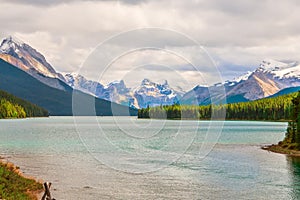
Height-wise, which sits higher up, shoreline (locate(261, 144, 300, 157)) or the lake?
shoreline (locate(261, 144, 300, 157))

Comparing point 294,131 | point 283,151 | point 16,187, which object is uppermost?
point 294,131

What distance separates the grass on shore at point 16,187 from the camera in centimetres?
4428

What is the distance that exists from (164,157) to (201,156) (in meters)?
9.23

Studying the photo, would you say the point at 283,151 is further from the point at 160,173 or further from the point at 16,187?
the point at 16,187

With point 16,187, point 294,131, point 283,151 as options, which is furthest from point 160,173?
point 294,131

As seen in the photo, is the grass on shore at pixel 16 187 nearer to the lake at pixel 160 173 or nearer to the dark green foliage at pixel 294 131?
the lake at pixel 160 173

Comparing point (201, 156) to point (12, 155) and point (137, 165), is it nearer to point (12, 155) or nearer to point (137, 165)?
point (137, 165)

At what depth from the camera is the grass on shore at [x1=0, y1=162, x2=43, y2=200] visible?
44.3m

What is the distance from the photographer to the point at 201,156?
9544cm

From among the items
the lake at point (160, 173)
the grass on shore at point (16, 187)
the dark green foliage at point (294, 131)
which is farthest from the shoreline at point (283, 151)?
the grass on shore at point (16, 187)

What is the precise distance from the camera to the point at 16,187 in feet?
163

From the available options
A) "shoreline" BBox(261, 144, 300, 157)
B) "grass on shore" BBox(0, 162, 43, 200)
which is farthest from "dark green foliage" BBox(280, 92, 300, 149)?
"grass on shore" BBox(0, 162, 43, 200)

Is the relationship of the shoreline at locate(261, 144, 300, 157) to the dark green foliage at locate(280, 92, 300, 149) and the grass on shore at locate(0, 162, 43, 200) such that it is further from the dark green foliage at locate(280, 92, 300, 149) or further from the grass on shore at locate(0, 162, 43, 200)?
the grass on shore at locate(0, 162, 43, 200)

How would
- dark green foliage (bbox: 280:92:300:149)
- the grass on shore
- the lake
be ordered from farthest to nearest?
dark green foliage (bbox: 280:92:300:149)
the lake
the grass on shore
